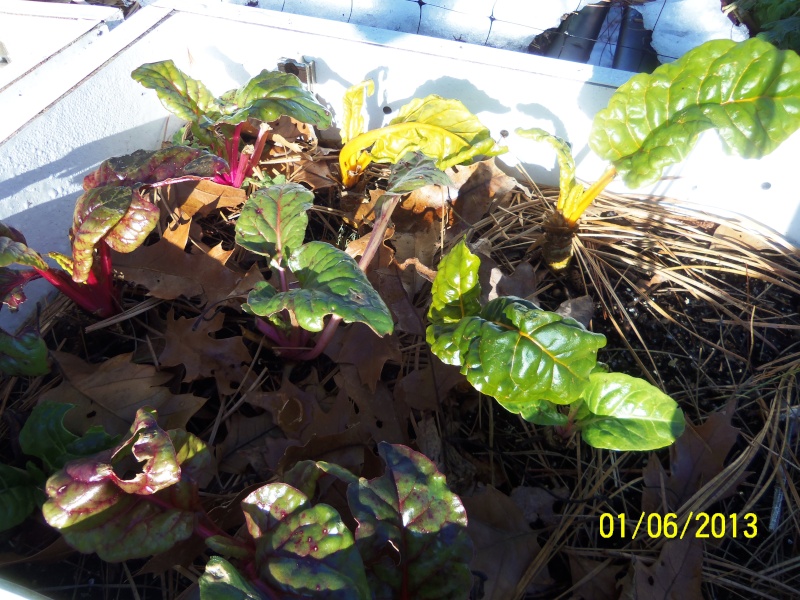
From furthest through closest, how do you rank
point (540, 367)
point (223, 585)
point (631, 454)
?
point (631, 454), point (540, 367), point (223, 585)

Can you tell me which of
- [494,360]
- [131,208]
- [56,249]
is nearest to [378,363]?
[494,360]

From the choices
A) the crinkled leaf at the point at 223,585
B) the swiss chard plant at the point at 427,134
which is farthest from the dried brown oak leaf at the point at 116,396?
the swiss chard plant at the point at 427,134

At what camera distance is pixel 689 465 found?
129 cm

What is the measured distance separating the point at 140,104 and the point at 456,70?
976 mm

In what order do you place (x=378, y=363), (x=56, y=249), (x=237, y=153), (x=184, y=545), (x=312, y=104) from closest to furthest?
(x=184, y=545), (x=378, y=363), (x=312, y=104), (x=56, y=249), (x=237, y=153)

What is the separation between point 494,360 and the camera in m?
1.04

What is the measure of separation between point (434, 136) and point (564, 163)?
354 mm

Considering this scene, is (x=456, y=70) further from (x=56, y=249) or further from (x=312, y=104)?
(x=56, y=249)

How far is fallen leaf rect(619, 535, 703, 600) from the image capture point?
1.08 metres

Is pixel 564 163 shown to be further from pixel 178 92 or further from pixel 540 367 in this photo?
pixel 178 92

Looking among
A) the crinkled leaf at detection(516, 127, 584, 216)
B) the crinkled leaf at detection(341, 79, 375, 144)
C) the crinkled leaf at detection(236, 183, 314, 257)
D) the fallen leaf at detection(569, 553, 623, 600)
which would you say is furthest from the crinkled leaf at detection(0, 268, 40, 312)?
the fallen leaf at detection(569, 553, 623, 600)

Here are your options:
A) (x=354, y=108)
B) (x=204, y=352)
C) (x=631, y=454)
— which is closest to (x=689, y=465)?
(x=631, y=454)

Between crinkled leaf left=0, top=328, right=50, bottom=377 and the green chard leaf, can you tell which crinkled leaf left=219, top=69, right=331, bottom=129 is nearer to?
the green chard leaf

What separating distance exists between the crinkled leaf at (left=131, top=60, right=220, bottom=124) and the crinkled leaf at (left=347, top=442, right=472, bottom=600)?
1079 millimetres
